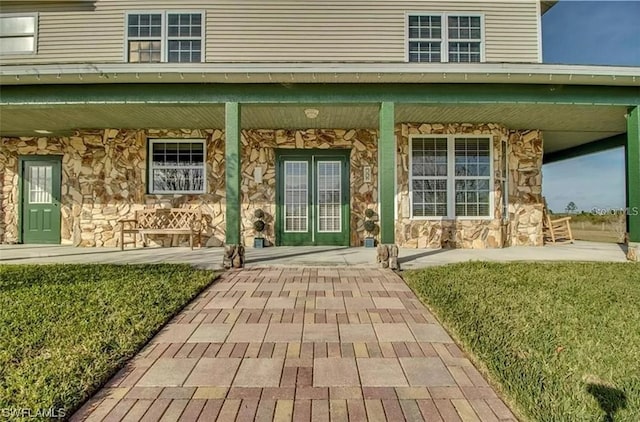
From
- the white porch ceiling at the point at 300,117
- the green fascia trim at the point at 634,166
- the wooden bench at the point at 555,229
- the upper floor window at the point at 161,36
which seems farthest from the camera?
the wooden bench at the point at 555,229

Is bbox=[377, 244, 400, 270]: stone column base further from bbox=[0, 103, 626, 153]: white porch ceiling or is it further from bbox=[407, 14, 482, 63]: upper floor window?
bbox=[407, 14, 482, 63]: upper floor window

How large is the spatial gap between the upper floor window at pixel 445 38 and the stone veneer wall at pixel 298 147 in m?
2.14

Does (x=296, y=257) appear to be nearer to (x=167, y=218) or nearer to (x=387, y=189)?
(x=387, y=189)

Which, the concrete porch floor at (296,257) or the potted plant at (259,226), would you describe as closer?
the concrete porch floor at (296,257)

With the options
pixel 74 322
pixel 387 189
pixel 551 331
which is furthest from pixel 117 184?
pixel 551 331

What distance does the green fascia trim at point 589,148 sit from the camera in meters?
8.89

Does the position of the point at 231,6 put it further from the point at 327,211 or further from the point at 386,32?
the point at 327,211

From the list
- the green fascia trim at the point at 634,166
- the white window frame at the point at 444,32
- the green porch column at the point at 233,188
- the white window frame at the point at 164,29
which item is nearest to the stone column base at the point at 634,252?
the green fascia trim at the point at 634,166

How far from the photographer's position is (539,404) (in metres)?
1.80

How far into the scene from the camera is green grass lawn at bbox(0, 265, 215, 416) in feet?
6.48

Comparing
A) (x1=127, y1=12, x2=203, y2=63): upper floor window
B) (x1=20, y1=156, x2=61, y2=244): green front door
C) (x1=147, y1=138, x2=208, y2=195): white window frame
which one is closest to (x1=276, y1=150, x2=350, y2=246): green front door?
(x1=147, y1=138, x2=208, y2=195): white window frame

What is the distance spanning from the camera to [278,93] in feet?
17.9

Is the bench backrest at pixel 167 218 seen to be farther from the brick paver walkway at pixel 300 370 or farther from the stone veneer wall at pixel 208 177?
the brick paver walkway at pixel 300 370

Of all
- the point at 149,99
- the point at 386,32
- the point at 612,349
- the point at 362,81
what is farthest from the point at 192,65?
the point at 612,349
